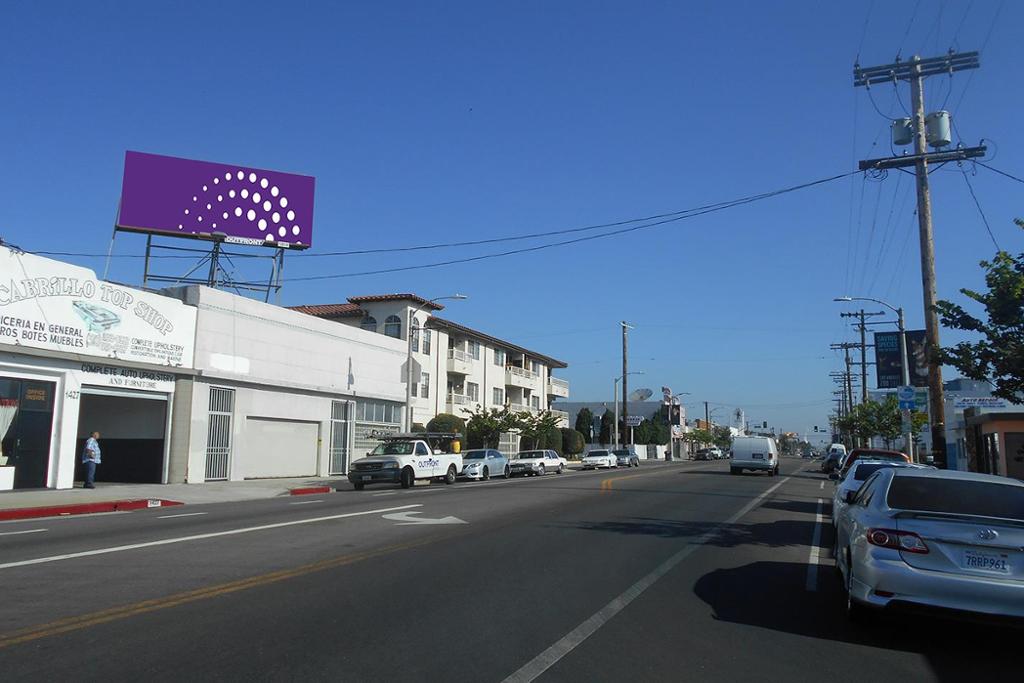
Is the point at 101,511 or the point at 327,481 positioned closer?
the point at 101,511

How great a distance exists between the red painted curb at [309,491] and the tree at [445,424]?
21.5 m

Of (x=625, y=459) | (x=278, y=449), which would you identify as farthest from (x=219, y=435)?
(x=625, y=459)

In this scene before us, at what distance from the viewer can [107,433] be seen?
27719 mm

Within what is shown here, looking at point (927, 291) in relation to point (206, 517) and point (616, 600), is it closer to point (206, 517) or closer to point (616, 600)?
point (616, 600)

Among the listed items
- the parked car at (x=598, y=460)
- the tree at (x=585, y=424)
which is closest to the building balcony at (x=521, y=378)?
the parked car at (x=598, y=460)

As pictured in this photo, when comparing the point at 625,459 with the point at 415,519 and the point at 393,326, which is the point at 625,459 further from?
the point at 415,519

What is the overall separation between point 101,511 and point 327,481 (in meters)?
13.3

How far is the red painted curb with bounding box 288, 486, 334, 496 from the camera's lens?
26.0 meters

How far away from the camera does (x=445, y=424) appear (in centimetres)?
4912

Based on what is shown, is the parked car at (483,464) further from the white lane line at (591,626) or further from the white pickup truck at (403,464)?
the white lane line at (591,626)

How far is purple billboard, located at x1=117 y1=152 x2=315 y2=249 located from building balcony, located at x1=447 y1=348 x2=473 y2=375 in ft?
67.5

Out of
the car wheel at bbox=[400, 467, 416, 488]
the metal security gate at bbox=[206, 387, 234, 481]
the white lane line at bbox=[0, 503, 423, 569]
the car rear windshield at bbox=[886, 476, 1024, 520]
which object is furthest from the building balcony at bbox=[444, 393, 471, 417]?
the car rear windshield at bbox=[886, 476, 1024, 520]

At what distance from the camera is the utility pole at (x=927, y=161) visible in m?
Result: 20.4

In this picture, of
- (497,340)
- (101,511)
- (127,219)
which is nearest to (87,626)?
(101,511)
